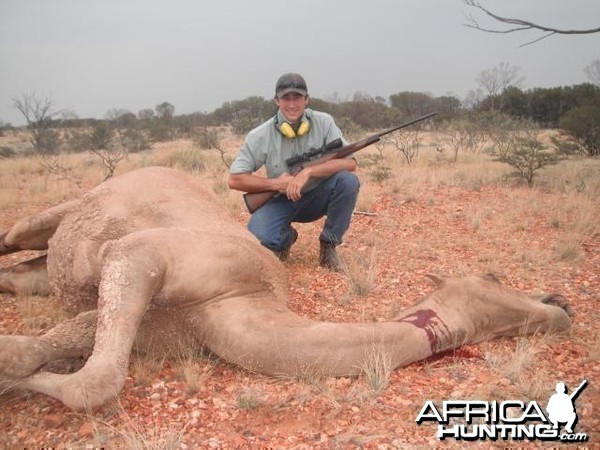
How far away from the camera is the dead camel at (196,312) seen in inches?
93.8

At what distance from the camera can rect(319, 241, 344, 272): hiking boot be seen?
16.9ft

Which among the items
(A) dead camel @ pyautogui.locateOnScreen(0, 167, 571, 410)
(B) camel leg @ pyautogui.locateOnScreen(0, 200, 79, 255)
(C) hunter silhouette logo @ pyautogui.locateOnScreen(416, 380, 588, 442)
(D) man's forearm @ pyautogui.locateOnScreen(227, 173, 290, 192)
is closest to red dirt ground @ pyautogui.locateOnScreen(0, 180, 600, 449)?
(C) hunter silhouette logo @ pyautogui.locateOnScreen(416, 380, 588, 442)

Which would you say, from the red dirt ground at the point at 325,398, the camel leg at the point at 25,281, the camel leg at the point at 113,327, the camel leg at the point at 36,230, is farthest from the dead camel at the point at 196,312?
the camel leg at the point at 25,281

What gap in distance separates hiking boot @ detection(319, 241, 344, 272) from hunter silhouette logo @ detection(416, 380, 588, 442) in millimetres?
2632

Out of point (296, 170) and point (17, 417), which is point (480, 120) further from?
point (17, 417)

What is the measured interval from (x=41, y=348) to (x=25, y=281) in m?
2.05

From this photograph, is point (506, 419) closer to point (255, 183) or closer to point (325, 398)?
point (325, 398)

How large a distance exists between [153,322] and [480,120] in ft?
65.2

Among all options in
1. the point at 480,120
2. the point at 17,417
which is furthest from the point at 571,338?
the point at 480,120

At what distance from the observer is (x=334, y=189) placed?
17.5ft

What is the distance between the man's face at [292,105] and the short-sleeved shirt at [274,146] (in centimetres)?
15

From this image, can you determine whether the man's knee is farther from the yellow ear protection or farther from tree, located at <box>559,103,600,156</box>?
tree, located at <box>559,103,600,156</box>

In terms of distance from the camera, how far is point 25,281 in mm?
4297

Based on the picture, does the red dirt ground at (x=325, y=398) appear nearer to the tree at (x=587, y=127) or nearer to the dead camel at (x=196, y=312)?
the dead camel at (x=196, y=312)
